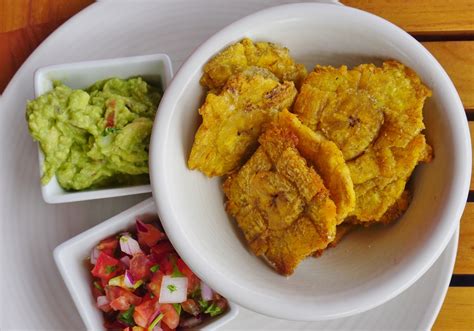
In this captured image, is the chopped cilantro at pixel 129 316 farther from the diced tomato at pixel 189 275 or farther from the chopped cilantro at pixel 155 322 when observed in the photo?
the diced tomato at pixel 189 275

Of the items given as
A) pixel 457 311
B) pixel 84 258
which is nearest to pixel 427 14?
pixel 457 311

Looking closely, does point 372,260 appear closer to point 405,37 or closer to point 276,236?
point 276,236

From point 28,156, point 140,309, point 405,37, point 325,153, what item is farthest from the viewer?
point 28,156

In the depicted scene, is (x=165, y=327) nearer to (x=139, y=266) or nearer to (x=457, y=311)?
(x=139, y=266)

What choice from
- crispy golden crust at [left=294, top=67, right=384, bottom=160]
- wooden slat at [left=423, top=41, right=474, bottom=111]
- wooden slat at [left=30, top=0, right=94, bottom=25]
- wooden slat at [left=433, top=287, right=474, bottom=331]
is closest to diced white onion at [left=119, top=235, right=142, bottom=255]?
crispy golden crust at [left=294, top=67, right=384, bottom=160]

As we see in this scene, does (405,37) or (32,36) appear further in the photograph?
(32,36)

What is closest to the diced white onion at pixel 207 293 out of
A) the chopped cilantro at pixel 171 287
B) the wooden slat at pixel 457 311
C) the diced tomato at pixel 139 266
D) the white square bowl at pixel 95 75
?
the chopped cilantro at pixel 171 287

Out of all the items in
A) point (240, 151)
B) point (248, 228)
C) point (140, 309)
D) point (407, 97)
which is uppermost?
point (407, 97)

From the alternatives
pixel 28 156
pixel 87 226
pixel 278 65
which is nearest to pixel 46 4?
pixel 28 156
